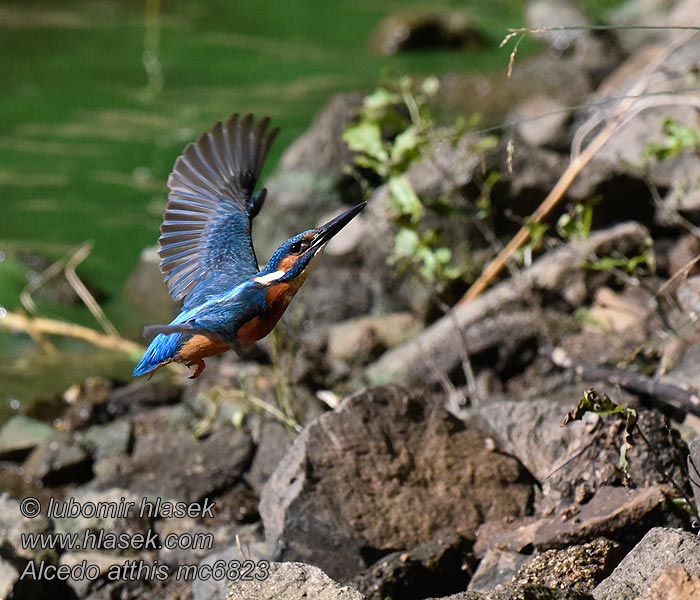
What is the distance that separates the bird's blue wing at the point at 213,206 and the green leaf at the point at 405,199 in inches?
47.3

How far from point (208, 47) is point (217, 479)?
7.12 meters

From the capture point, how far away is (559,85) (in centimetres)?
895

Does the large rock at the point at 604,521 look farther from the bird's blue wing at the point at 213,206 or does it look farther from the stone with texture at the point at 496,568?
the bird's blue wing at the point at 213,206

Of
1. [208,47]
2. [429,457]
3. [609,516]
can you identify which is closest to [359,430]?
[429,457]

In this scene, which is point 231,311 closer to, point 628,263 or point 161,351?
point 161,351

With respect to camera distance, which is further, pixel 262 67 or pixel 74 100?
pixel 262 67

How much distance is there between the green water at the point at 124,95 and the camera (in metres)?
7.09

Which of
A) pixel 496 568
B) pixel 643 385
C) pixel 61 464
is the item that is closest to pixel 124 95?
pixel 61 464

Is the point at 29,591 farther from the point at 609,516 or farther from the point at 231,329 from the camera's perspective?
the point at 609,516

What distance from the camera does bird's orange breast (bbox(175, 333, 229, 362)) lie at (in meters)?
2.62

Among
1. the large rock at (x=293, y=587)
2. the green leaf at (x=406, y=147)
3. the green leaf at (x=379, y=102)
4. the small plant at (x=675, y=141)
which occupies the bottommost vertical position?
the large rock at (x=293, y=587)

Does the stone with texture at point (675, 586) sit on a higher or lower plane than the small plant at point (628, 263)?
lower

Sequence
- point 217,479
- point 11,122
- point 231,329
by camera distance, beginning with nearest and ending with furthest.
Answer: point 231,329, point 217,479, point 11,122

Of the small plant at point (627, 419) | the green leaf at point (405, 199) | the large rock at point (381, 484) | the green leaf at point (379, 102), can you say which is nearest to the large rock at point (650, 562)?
the small plant at point (627, 419)
